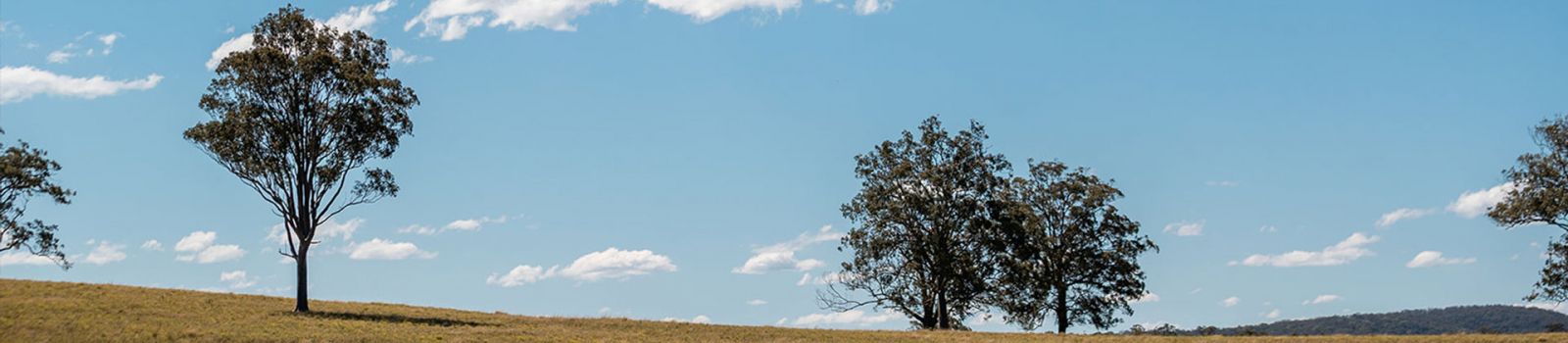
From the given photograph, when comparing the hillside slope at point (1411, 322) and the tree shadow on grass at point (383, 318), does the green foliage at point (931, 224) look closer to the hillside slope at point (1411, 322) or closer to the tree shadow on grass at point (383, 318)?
the tree shadow on grass at point (383, 318)

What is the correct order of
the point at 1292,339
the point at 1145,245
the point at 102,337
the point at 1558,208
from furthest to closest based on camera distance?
the point at 1145,245
the point at 1558,208
the point at 1292,339
the point at 102,337

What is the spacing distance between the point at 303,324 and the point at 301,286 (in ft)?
30.2

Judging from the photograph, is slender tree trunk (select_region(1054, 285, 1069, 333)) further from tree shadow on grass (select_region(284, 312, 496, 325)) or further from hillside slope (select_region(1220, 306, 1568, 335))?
hillside slope (select_region(1220, 306, 1568, 335))

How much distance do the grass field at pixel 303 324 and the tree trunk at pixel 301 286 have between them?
0.97 meters

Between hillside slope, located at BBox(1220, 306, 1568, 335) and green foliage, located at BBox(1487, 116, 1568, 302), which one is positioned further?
hillside slope, located at BBox(1220, 306, 1568, 335)

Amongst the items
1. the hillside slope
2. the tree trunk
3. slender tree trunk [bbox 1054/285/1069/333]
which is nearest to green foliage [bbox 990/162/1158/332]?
slender tree trunk [bbox 1054/285/1069/333]

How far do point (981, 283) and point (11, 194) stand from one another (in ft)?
183

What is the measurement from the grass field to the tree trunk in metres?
0.97

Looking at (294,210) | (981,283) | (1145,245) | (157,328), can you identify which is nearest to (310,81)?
(294,210)

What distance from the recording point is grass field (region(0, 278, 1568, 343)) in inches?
1631

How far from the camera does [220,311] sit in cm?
5041

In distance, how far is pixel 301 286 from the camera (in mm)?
54750

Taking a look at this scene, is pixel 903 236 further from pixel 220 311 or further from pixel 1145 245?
pixel 220 311

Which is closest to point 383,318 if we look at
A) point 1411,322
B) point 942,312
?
point 942,312
